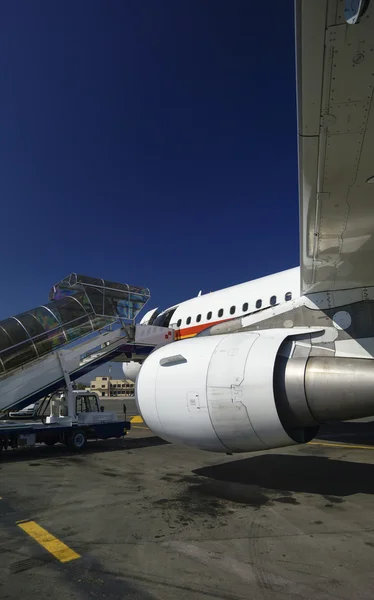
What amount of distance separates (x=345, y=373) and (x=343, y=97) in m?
3.52

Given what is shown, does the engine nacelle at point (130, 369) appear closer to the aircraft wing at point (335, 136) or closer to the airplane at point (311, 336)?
the airplane at point (311, 336)

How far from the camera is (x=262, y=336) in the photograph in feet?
20.5

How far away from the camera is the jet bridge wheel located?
39.6 ft

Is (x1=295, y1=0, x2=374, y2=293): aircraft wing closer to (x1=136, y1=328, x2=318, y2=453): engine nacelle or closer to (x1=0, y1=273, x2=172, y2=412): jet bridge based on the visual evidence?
(x1=136, y1=328, x2=318, y2=453): engine nacelle

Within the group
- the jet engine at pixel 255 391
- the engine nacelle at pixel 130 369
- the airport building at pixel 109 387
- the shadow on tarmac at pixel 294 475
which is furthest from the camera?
the airport building at pixel 109 387

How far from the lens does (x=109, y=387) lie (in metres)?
81.9

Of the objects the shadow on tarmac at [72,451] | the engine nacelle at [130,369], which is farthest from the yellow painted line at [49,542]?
the engine nacelle at [130,369]

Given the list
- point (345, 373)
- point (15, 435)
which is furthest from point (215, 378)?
point (15, 435)

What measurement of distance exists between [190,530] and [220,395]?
1699 millimetres

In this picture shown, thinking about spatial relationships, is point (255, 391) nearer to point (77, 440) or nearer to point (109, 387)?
point (77, 440)

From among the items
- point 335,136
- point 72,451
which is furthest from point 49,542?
point 72,451

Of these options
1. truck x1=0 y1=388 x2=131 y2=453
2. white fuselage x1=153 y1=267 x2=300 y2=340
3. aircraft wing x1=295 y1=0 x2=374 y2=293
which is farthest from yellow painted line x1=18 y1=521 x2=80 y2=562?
white fuselage x1=153 y1=267 x2=300 y2=340

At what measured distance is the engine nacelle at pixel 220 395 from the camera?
18.4ft

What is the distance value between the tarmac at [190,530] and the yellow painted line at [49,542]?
13mm
